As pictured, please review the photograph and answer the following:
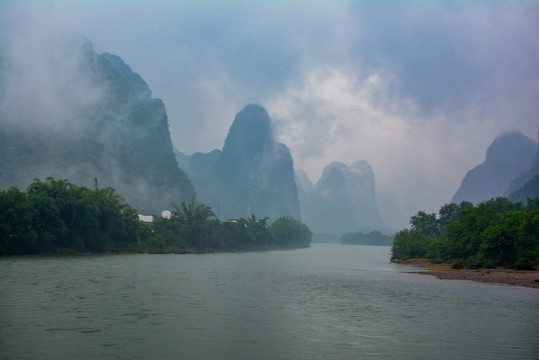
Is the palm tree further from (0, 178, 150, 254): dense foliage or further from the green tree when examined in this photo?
the green tree

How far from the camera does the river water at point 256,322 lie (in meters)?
11.7

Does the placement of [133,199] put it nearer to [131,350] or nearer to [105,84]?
[105,84]

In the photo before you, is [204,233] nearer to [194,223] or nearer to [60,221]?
[194,223]

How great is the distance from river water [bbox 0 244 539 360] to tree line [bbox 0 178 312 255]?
28281 mm

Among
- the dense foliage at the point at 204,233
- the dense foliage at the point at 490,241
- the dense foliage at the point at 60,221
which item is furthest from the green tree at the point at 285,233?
the dense foliage at the point at 490,241

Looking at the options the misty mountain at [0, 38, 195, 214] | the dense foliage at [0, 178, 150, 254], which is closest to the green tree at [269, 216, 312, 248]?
the misty mountain at [0, 38, 195, 214]

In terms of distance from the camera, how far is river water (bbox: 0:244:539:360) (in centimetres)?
1166

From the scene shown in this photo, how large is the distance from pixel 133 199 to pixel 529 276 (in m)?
132

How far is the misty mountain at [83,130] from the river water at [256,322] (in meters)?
97.2

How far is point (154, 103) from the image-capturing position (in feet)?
655

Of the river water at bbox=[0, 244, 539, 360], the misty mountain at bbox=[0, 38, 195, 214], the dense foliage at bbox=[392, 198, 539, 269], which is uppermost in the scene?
the misty mountain at bbox=[0, 38, 195, 214]

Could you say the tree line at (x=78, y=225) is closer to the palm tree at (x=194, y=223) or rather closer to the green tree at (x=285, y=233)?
the palm tree at (x=194, y=223)

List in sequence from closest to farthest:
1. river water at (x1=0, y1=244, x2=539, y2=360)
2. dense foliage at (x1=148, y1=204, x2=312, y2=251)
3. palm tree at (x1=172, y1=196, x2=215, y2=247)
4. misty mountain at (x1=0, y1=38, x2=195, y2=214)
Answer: river water at (x1=0, y1=244, x2=539, y2=360), dense foliage at (x1=148, y1=204, x2=312, y2=251), palm tree at (x1=172, y1=196, x2=215, y2=247), misty mountain at (x1=0, y1=38, x2=195, y2=214)

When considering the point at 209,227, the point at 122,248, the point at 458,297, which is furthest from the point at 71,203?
the point at 458,297
